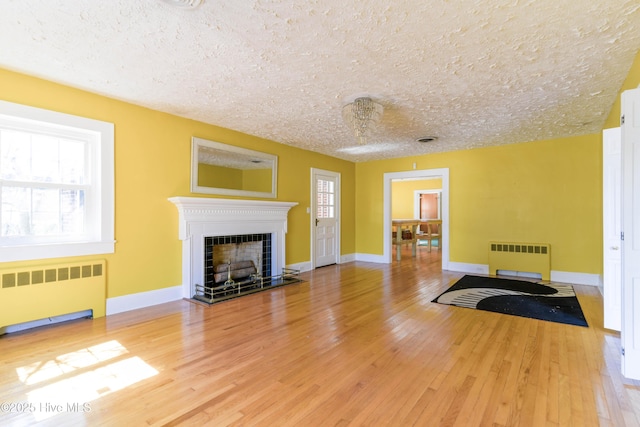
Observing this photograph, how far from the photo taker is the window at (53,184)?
2816 millimetres

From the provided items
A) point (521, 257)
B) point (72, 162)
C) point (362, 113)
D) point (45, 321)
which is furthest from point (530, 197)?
point (45, 321)

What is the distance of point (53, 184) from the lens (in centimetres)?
306

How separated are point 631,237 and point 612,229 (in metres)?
1.14

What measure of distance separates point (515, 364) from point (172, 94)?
4020 millimetres

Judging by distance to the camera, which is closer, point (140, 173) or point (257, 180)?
point (140, 173)

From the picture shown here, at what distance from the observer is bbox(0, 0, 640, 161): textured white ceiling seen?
6.16ft

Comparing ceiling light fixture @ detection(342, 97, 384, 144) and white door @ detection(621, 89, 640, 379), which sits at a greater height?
ceiling light fixture @ detection(342, 97, 384, 144)

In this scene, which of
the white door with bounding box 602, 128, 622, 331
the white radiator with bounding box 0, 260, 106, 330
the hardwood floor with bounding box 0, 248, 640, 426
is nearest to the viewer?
the hardwood floor with bounding box 0, 248, 640, 426

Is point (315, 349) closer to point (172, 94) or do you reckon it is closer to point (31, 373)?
point (31, 373)

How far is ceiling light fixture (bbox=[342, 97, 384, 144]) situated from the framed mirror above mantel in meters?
1.96

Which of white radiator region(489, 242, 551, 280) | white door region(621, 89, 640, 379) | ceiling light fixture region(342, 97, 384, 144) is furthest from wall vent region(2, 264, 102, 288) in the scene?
white radiator region(489, 242, 551, 280)

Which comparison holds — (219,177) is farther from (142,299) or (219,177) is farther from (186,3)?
(186,3)

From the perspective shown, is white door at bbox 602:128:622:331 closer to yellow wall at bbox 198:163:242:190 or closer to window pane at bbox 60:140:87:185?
yellow wall at bbox 198:163:242:190

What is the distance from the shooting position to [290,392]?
1.90 metres
